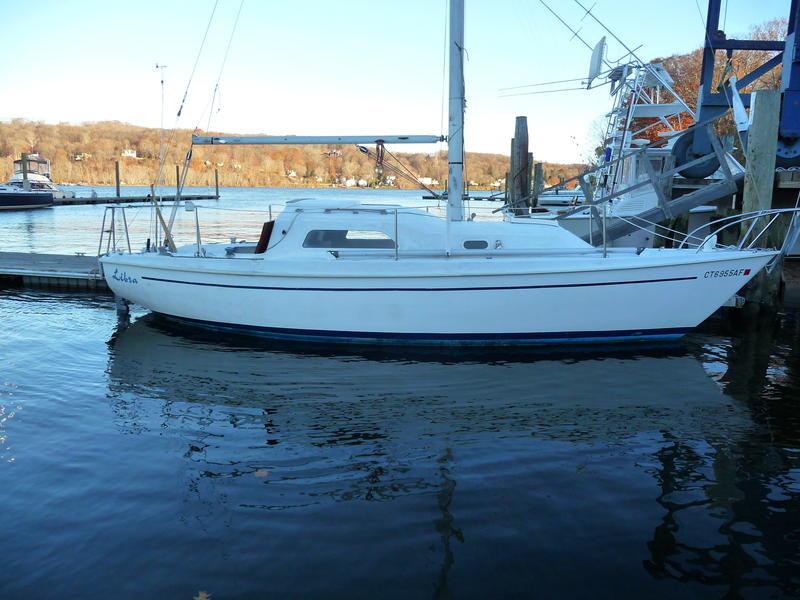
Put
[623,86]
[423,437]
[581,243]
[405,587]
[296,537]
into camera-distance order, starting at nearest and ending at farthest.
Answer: [405,587] < [296,537] < [423,437] < [581,243] < [623,86]

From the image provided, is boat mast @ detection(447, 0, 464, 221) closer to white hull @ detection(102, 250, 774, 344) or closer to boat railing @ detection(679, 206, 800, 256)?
white hull @ detection(102, 250, 774, 344)

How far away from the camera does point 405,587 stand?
13.4ft

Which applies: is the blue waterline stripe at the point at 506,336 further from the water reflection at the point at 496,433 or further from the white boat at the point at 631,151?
the white boat at the point at 631,151

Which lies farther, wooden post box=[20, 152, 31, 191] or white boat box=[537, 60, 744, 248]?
wooden post box=[20, 152, 31, 191]

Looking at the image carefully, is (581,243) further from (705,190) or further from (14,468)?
(14,468)

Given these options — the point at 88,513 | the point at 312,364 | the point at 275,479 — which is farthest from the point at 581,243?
the point at 88,513

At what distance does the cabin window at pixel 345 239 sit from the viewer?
404 inches

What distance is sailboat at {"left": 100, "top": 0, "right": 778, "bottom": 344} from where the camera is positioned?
9.40m

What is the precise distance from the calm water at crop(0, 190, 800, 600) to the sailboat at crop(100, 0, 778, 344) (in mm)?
477

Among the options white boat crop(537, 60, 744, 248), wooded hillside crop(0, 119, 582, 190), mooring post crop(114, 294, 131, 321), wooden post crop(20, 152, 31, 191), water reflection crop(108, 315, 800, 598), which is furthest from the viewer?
wooded hillside crop(0, 119, 582, 190)

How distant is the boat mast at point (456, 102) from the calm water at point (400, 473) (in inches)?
117

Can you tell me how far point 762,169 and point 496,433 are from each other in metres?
8.71

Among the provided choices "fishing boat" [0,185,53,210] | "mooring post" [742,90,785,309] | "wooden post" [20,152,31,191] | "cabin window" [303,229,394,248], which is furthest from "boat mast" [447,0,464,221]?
"wooden post" [20,152,31,191]

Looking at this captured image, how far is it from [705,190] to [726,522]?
10.2 m
